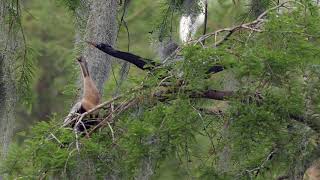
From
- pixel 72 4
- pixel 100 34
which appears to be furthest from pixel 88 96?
pixel 72 4

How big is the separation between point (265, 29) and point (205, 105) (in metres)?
0.53

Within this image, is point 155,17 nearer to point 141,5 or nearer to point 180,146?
point 180,146

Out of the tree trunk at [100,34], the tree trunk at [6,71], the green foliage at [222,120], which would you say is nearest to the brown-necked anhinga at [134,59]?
the green foliage at [222,120]

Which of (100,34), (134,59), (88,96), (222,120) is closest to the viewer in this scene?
(222,120)

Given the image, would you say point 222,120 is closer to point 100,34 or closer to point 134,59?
point 134,59

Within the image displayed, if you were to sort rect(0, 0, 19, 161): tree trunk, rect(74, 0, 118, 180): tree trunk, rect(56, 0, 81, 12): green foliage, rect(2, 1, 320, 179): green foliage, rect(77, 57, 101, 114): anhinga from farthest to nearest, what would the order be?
1. rect(56, 0, 81, 12): green foliage
2. rect(0, 0, 19, 161): tree trunk
3. rect(74, 0, 118, 180): tree trunk
4. rect(77, 57, 101, 114): anhinga
5. rect(2, 1, 320, 179): green foliage

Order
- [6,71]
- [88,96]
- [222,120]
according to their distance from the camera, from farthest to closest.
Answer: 1. [6,71]
2. [88,96]
3. [222,120]

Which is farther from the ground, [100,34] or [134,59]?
[100,34]

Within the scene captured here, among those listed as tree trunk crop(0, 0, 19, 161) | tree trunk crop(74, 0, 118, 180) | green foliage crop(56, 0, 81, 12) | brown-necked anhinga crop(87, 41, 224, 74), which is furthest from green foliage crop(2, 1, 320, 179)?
green foliage crop(56, 0, 81, 12)

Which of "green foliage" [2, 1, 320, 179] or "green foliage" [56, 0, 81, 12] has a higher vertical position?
"green foliage" [56, 0, 81, 12]

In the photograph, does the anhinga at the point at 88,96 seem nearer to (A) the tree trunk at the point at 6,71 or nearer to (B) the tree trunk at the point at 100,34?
(B) the tree trunk at the point at 100,34

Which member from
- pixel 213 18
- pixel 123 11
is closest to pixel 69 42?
pixel 213 18

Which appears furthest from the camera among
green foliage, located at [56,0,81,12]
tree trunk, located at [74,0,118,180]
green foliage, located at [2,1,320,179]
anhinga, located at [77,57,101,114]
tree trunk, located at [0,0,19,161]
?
green foliage, located at [56,0,81,12]

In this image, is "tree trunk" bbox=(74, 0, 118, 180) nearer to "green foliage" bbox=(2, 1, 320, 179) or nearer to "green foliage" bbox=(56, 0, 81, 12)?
"green foliage" bbox=(56, 0, 81, 12)
